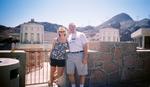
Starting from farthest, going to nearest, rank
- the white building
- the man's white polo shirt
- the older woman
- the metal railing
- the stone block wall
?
the white building → the metal railing → the stone block wall → the older woman → the man's white polo shirt

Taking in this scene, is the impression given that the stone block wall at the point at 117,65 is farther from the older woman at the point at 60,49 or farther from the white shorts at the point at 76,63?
the older woman at the point at 60,49

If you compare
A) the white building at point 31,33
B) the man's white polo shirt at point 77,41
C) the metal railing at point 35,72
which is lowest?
the metal railing at point 35,72

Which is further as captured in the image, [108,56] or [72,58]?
[108,56]

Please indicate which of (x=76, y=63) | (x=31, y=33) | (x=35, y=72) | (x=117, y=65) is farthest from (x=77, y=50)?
(x=31, y=33)

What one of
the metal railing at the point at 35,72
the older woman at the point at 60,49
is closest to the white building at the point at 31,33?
the metal railing at the point at 35,72

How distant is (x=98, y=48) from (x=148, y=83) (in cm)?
199

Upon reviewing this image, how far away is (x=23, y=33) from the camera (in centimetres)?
4766

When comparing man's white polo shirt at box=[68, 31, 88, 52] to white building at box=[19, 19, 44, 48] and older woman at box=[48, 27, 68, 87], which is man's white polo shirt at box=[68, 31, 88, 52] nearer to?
older woman at box=[48, 27, 68, 87]

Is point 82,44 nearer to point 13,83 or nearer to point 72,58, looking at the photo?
point 72,58

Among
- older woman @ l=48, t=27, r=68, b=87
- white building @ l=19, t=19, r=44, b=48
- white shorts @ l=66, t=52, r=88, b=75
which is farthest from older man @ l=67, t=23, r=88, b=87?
white building @ l=19, t=19, r=44, b=48

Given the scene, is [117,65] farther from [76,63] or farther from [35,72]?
[35,72]

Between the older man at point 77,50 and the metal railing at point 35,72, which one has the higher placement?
the older man at point 77,50

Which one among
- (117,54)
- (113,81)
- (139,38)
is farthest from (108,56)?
(139,38)

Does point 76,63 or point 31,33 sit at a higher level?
point 31,33
